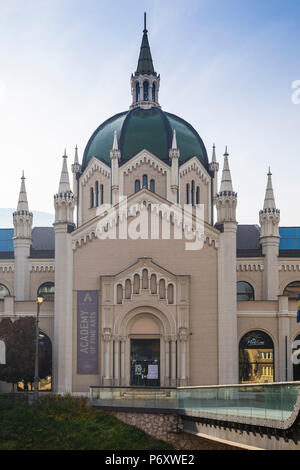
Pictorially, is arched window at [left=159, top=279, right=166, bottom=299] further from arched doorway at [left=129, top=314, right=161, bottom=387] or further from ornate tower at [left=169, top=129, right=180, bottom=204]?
ornate tower at [left=169, top=129, right=180, bottom=204]

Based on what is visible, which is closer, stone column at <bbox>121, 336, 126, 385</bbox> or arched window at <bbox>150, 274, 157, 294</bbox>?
stone column at <bbox>121, 336, 126, 385</bbox>

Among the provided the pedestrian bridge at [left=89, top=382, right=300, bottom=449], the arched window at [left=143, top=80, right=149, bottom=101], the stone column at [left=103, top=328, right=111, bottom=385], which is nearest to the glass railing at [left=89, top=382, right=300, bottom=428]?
the pedestrian bridge at [left=89, top=382, right=300, bottom=449]

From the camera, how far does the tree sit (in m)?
55.9

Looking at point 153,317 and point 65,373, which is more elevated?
point 153,317

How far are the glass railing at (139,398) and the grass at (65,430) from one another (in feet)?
3.08

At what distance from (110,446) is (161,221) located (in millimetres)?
22877

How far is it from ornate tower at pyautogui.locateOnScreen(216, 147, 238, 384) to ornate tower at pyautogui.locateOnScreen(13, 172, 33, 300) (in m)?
19.4

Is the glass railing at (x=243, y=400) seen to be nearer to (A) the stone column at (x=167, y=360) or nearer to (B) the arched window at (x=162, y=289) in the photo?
(A) the stone column at (x=167, y=360)

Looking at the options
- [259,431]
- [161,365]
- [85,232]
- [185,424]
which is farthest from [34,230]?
[259,431]

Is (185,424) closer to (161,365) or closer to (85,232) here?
(161,365)

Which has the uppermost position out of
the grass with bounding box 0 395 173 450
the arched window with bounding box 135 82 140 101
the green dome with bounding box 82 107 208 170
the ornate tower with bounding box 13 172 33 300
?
the arched window with bounding box 135 82 140 101

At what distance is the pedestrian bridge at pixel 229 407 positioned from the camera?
28.5 meters

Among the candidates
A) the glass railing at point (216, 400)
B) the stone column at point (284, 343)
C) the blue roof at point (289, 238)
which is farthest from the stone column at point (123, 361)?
the blue roof at point (289, 238)

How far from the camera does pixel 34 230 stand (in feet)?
267
